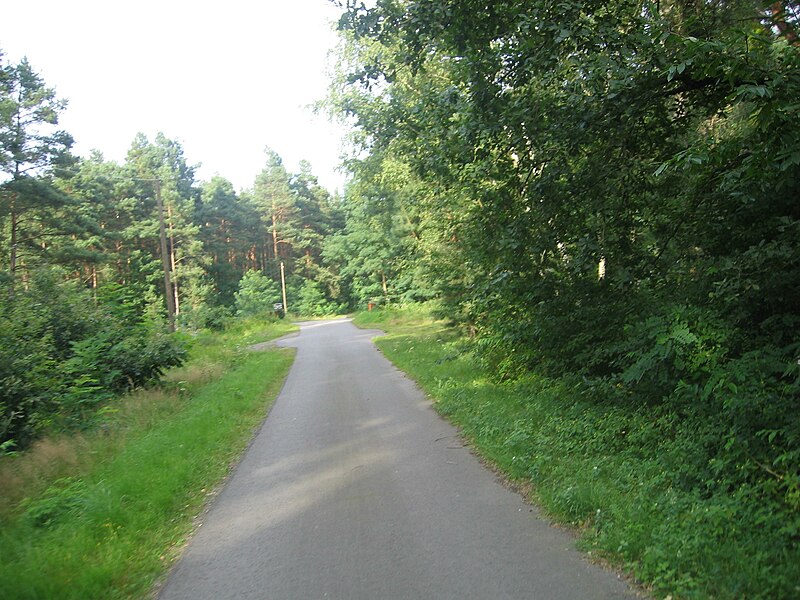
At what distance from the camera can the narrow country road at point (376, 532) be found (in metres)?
4.11

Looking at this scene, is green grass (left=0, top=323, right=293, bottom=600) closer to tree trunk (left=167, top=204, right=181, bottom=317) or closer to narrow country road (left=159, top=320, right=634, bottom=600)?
narrow country road (left=159, top=320, right=634, bottom=600)

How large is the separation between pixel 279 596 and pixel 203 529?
184 centimetres

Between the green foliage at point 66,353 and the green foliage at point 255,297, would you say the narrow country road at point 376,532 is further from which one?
the green foliage at point 255,297

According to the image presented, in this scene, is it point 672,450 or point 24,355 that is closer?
point 672,450

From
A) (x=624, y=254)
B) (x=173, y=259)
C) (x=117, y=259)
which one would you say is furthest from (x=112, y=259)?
(x=624, y=254)

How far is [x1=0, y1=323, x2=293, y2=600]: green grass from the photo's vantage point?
4.59 m

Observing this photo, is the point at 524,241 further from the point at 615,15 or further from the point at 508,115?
the point at 615,15

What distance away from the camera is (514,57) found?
753 cm

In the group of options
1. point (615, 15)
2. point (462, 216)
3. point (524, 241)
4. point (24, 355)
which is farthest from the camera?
point (462, 216)

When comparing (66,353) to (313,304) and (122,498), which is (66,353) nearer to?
(122,498)

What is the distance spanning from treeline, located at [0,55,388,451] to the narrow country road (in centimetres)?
491

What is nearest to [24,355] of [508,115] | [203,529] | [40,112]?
[203,529]

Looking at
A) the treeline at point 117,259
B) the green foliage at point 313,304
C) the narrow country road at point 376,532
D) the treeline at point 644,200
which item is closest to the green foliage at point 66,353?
the treeline at point 117,259

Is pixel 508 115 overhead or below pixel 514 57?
below
